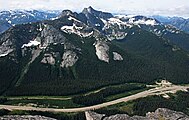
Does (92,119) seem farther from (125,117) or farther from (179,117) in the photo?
(179,117)

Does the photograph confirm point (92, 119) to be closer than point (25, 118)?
No

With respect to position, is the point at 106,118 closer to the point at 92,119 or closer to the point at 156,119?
the point at 92,119

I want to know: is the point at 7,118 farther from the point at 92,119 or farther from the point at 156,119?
the point at 156,119

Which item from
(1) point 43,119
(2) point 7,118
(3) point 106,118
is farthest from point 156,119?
(2) point 7,118

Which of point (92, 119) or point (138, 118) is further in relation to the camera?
point (92, 119)

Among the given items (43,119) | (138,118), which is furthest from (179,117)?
(43,119)

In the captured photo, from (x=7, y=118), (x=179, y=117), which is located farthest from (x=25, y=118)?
(x=179, y=117)
